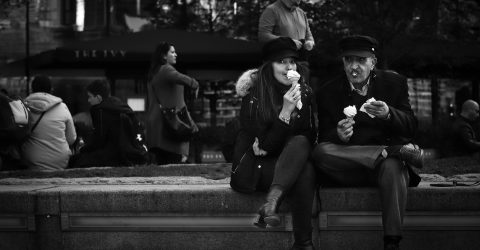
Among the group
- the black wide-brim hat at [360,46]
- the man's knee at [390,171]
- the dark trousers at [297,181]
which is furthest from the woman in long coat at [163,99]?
the man's knee at [390,171]

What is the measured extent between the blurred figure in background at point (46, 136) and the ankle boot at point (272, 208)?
4776mm

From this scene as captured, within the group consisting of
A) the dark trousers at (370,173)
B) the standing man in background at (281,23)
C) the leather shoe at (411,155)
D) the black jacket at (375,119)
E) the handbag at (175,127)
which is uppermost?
the standing man in background at (281,23)

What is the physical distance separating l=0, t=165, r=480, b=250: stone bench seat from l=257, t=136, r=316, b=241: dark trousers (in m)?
0.28

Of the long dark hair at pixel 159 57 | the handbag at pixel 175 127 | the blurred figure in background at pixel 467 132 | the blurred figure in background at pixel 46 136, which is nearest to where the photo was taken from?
the blurred figure in background at pixel 46 136

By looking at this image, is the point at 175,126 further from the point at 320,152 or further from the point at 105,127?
the point at 320,152

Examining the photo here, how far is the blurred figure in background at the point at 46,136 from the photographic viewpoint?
33.7ft

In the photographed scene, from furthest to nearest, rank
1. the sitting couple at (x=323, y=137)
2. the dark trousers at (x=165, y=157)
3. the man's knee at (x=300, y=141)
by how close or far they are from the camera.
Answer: the dark trousers at (x=165, y=157) < the man's knee at (x=300, y=141) < the sitting couple at (x=323, y=137)

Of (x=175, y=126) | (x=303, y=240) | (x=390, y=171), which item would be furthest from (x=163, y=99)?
(x=390, y=171)

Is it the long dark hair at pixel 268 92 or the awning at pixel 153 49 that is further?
the awning at pixel 153 49

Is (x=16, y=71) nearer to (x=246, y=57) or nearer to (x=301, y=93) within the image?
(x=246, y=57)

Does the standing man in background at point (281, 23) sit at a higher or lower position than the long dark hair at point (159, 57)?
higher

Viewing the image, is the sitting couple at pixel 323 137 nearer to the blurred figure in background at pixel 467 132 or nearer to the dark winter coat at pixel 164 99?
the dark winter coat at pixel 164 99

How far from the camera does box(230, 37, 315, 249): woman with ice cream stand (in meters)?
6.15

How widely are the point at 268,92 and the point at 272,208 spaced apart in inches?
40.9
